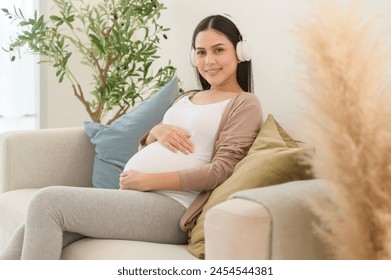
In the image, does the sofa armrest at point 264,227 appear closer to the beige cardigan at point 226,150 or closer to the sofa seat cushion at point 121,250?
the sofa seat cushion at point 121,250

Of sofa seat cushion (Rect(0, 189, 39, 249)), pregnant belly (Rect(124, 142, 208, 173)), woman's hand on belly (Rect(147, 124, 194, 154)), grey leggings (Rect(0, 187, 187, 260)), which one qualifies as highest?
woman's hand on belly (Rect(147, 124, 194, 154))

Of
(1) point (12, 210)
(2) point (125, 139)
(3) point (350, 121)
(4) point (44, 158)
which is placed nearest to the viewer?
(3) point (350, 121)

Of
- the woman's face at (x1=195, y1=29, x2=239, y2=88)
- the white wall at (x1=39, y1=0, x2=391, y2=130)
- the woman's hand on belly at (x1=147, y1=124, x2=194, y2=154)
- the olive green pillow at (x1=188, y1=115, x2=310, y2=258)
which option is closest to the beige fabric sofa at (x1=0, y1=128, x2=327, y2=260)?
the olive green pillow at (x1=188, y1=115, x2=310, y2=258)

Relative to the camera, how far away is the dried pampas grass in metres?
1.12

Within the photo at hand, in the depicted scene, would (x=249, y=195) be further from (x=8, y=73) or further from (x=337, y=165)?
(x=8, y=73)

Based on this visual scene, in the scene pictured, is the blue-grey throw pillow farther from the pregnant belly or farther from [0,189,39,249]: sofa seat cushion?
the pregnant belly

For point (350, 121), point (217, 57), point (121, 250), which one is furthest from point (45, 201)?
point (350, 121)

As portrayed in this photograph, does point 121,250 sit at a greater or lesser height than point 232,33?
lesser

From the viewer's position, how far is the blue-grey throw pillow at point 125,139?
8.48ft

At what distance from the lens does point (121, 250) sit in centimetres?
182

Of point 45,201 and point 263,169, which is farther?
point 45,201

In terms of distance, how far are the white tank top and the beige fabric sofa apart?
26 cm

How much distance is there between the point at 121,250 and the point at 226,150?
464 mm

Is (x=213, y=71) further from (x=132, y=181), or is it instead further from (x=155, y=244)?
(x=155, y=244)
